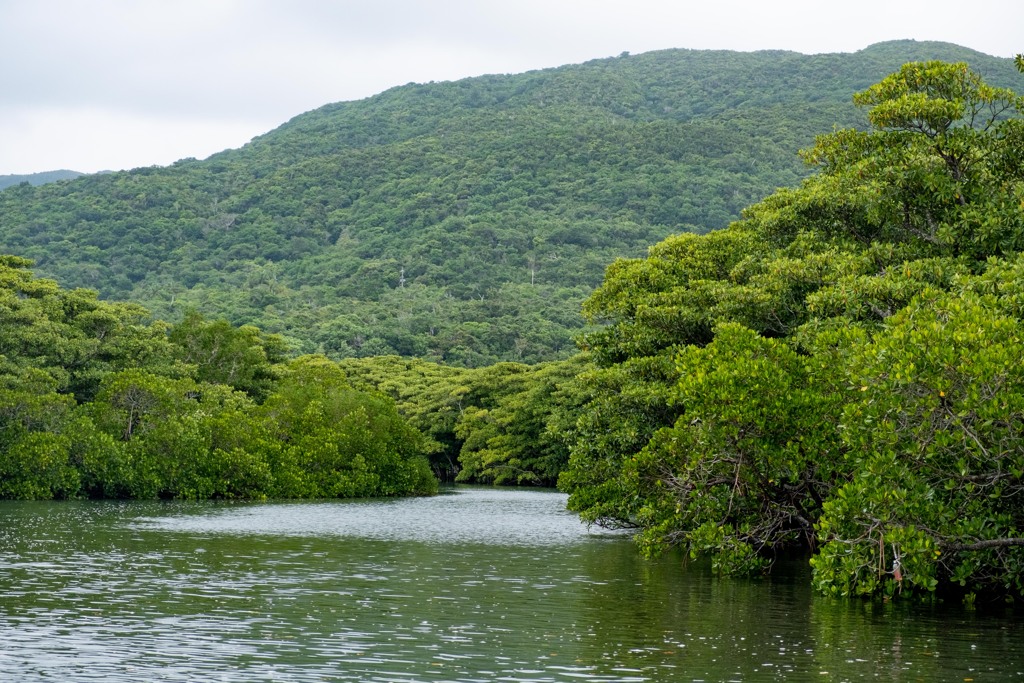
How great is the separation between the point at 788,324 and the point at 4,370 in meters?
41.7

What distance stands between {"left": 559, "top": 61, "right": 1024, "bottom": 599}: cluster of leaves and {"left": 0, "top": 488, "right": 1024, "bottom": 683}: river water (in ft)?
5.05

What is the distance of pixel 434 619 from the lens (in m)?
22.3

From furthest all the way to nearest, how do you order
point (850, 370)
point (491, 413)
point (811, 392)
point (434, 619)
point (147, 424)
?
point (491, 413) → point (147, 424) → point (811, 392) → point (850, 370) → point (434, 619)

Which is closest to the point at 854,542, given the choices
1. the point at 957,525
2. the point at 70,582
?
the point at 957,525

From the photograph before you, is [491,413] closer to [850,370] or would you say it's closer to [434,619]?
[850,370]

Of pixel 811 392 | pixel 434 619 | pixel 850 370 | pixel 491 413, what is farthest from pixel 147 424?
pixel 850 370

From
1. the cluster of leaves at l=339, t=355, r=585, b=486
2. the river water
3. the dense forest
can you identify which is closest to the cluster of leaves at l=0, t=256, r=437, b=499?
the dense forest

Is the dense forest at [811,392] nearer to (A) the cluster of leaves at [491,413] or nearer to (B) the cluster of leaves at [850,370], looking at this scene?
(B) the cluster of leaves at [850,370]

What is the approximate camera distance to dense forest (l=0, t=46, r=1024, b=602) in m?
21.6

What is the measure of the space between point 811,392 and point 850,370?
11.3 ft

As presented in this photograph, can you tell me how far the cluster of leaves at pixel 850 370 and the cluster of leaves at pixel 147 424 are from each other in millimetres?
27118

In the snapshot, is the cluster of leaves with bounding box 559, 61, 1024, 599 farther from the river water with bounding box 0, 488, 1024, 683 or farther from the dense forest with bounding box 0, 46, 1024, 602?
the river water with bounding box 0, 488, 1024, 683

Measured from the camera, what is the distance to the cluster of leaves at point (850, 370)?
21484 mm

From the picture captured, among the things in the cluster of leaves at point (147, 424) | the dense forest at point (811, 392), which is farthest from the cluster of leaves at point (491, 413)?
the dense forest at point (811, 392)
